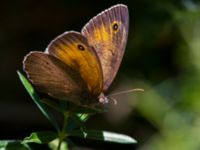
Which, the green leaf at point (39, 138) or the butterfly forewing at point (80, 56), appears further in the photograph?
the butterfly forewing at point (80, 56)

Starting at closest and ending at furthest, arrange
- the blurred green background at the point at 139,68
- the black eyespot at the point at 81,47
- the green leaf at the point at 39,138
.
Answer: the green leaf at the point at 39,138, the black eyespot at the point at 81,47, the blurred green background at the point at 139,68

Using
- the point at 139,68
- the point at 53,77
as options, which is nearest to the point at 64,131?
the point at 53,77

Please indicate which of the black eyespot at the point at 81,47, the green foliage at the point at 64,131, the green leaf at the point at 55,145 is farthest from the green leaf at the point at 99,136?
the black eyespot at the point at 81,47

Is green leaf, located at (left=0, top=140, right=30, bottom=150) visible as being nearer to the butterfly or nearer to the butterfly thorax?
Answer: the butterfly

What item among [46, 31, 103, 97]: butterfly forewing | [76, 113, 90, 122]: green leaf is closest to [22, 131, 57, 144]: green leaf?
[76, 113, 90, 122]: green leaf

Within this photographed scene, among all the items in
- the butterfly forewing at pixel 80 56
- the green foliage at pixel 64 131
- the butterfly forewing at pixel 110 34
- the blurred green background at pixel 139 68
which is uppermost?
the blurred green background at pixel 139 68

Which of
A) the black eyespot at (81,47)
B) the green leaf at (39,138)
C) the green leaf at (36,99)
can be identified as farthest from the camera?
the black eyespot at (81,47)

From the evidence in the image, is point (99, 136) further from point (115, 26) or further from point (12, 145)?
point (115, 26)

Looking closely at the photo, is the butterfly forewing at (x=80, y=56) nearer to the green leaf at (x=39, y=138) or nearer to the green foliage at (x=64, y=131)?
the green foliage at (x=64, y=131)
